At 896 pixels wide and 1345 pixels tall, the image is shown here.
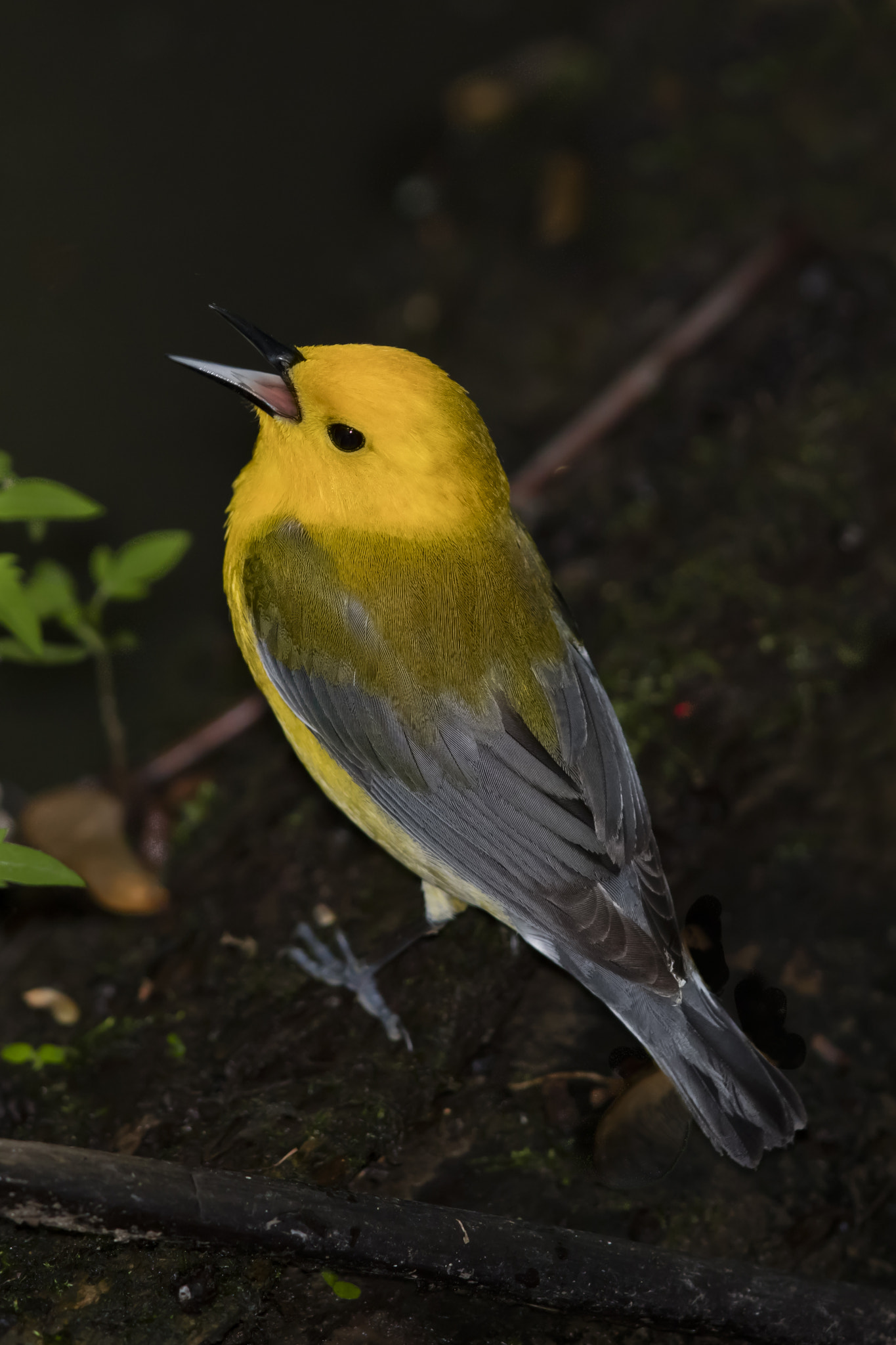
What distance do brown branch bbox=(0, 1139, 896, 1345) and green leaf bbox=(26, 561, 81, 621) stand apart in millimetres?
1667

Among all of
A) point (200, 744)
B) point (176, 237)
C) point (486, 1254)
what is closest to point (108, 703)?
point (200, 744)

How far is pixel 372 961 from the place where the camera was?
11.2 feet

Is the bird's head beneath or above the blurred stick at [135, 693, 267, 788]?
above

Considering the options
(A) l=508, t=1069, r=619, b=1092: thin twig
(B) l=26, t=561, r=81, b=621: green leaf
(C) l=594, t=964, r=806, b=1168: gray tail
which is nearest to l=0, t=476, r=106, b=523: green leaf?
(B) l=26, t=561, r=81, b=621: green leaf

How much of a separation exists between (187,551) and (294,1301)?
10.3ft

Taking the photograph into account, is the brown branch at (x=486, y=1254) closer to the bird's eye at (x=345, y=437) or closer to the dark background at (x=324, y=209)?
the bird's eye at (x=345, y=437)

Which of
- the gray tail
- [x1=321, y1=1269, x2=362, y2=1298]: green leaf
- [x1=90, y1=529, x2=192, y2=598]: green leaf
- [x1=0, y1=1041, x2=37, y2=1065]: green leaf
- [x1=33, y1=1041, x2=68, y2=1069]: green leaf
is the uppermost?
the gray tail

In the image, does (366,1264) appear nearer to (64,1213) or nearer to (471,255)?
(64,1213)

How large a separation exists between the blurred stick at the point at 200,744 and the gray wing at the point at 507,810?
4.74ft

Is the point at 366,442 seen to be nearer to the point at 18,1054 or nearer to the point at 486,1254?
the point at 486,1254

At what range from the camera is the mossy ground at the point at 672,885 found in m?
2.96

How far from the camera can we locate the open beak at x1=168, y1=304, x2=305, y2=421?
302cm

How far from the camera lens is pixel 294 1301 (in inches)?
105

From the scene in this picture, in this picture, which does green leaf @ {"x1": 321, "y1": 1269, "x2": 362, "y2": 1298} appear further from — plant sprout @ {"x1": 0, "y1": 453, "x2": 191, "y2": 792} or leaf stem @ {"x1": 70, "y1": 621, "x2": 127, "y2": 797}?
leaf stem @ {"x1": 70, "y1": 621, "x2": 127, "y2": 797}
